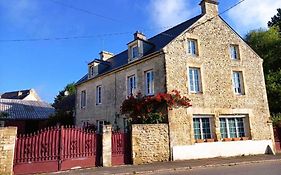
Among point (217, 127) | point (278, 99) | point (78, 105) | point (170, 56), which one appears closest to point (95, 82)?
point (78, 105)

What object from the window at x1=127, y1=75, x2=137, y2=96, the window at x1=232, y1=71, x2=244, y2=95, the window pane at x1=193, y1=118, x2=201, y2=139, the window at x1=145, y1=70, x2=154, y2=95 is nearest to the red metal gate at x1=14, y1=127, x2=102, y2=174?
the window at x1=145, y1=70, x2=154, y2=95

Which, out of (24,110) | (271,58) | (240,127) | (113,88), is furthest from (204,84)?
(24,110)

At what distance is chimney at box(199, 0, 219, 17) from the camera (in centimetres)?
1798

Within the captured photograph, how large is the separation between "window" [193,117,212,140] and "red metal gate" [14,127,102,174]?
607 cm

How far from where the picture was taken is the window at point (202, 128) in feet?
51.2

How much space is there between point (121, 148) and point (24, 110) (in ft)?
68.9

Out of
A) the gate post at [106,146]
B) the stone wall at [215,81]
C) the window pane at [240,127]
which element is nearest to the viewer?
the gate post at [106,146]

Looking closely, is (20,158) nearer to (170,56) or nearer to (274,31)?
(170,56)

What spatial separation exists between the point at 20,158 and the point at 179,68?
32.0 feet

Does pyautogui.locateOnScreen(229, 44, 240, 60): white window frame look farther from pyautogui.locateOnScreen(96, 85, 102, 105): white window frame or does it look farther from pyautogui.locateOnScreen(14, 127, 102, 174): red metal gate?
pyautogui.locateOnScreen(14, 127, 102, 174): red metal gate

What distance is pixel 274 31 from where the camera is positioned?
2591 cm

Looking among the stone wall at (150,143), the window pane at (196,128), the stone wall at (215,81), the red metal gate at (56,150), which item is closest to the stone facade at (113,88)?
the stone wall at (215,81)

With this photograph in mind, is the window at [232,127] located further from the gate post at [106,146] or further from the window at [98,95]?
the window at [98,95]

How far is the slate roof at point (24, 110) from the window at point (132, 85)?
51.0 feet
